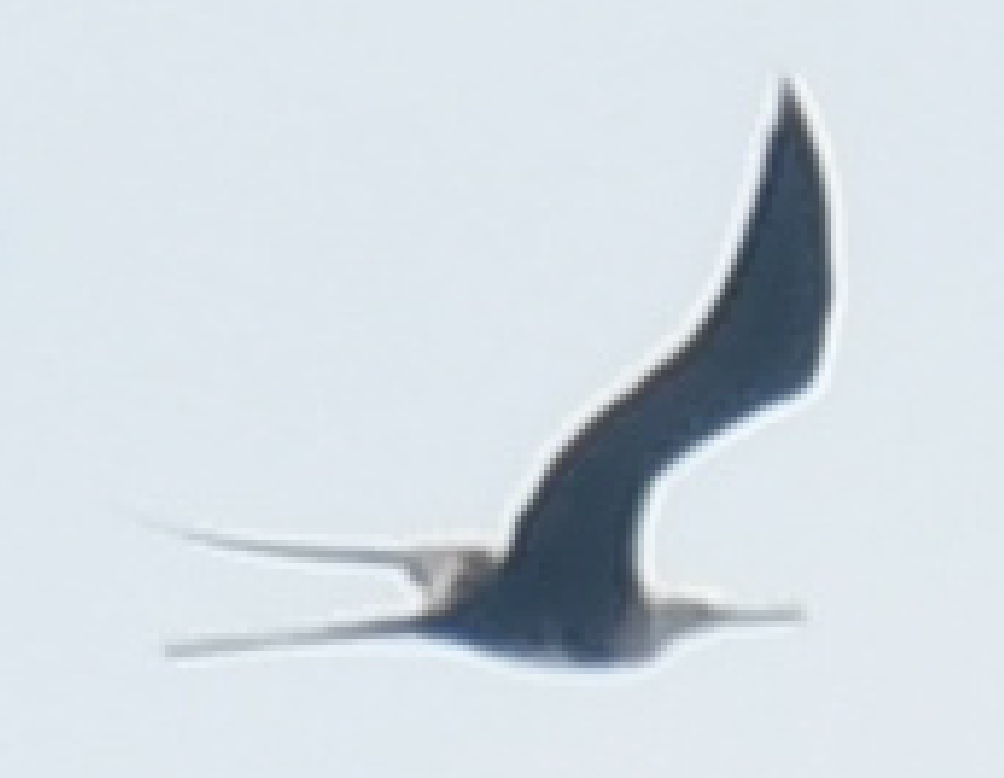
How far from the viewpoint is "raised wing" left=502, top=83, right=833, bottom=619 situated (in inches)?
161

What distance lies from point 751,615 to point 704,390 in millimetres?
439

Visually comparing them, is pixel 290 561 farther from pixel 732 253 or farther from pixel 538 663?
pixel 732 253

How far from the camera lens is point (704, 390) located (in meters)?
4.27

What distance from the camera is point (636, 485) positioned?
174 inches

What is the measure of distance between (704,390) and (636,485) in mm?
208

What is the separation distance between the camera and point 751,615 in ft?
15.0

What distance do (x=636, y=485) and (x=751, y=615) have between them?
29 cm

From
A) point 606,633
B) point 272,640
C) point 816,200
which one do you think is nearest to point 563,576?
point 606,633

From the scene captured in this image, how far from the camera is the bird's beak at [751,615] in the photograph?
4566mm

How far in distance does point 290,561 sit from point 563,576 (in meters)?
0.36

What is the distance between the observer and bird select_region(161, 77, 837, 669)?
411 centimetres

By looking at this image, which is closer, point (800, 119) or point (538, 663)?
point (800, 119)

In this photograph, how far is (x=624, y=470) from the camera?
4395 millimetres

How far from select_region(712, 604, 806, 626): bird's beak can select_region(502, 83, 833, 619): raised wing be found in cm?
13
